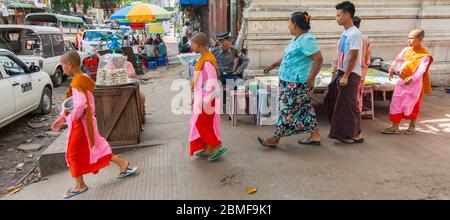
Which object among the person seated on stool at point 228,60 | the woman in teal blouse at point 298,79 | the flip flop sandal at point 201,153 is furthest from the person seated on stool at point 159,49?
the woman in teal blouse at point 298,79

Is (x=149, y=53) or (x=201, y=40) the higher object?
(x=201, y=40)

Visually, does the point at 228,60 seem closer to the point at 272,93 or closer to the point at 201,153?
the point at 272,93

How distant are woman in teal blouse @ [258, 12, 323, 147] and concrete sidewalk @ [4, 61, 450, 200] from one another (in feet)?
1.04

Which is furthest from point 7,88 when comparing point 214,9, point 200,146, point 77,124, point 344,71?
point 214,9

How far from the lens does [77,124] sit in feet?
10.7

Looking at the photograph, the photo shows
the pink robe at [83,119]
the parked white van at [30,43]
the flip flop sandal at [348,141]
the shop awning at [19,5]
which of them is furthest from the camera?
the shop awning at [19,5]

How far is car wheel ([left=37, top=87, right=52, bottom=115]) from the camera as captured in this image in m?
7.60

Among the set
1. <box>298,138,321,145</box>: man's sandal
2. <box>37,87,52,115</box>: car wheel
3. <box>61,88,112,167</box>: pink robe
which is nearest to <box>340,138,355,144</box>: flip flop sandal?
<box>298,138,321,145</box>: man's sandal

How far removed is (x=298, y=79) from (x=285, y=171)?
1070 mm

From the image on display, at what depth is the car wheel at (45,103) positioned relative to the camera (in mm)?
7602

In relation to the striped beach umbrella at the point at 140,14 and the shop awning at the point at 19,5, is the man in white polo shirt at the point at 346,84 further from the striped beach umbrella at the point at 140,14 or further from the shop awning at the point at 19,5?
the shop awning at the point at 19,5

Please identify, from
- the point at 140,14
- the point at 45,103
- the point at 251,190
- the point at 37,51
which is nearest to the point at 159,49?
the point at 140,14

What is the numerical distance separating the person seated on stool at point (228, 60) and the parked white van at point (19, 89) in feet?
12.1

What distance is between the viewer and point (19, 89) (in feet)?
21.0
